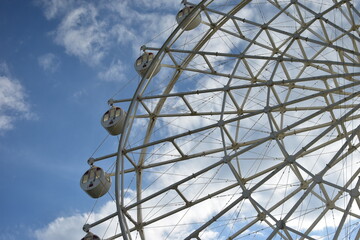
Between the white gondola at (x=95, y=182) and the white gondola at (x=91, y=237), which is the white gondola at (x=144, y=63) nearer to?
the white gondola at (x=95, y=182)

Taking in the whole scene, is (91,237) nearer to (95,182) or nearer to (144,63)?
(95,182)

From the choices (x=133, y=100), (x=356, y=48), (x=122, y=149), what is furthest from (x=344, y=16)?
(x=122, y=149)

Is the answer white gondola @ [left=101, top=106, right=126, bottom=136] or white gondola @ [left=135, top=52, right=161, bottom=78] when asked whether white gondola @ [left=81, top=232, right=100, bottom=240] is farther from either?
white gondola @ [left=135, top=52, right=161, bottom=78]

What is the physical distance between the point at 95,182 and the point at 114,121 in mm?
3115

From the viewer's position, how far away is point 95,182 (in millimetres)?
22062

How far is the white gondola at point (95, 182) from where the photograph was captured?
22016 mm

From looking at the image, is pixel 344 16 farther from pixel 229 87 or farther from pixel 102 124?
pixel 102 124

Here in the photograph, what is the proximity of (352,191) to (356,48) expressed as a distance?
27.9ft

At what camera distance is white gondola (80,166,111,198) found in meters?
22.0

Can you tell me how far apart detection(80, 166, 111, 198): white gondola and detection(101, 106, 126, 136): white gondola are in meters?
2.03

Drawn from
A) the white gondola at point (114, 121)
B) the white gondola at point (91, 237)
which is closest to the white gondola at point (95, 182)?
the white gondola at point (114, 121)

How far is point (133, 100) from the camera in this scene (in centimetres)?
2162

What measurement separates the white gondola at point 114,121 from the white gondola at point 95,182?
2.03 metres

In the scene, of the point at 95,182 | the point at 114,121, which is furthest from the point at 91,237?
the point at 114,121
